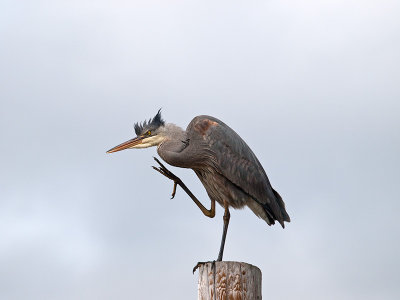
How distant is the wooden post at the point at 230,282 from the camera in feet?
18.1

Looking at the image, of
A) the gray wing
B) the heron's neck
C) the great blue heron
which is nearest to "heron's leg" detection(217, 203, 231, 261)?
the great blue heron

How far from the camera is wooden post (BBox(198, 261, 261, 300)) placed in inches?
218

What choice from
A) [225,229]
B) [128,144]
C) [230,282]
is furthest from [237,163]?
[230,282]

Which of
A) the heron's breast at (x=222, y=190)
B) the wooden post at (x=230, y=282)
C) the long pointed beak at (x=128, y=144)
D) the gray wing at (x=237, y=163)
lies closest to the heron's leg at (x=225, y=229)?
the heron's breast at (x=222, y=190)

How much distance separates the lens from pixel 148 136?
28.1 ft

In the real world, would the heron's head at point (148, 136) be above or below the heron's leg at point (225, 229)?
above

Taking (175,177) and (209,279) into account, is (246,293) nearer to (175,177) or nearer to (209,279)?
(209,279)

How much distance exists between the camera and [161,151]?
833 cm

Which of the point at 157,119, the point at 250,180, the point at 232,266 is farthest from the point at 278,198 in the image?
the point at 232,266

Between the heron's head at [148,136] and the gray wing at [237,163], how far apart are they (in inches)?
16.5

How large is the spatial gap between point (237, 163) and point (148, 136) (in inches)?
46.8

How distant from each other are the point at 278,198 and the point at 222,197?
76cm

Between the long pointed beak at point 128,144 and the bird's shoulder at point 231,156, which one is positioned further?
the long pointed beak at point 128,144

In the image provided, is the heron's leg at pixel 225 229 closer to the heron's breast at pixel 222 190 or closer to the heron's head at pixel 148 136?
the heron's breast at pixel 222 190
